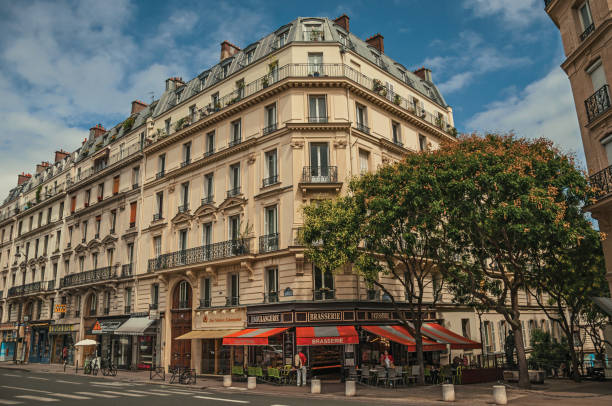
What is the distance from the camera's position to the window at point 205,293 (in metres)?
27.9

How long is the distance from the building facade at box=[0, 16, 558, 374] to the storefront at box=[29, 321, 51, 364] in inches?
104

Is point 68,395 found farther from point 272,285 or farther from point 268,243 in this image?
point 268,243

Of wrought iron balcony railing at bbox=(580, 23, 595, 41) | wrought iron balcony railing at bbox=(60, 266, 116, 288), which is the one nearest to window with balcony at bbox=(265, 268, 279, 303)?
wrought iron balcony railing at bbox=(60, 266, 116, 288)

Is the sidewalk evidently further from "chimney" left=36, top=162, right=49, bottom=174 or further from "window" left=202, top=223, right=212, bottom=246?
"chimney" left=36, top=162, right=49, bottom=174

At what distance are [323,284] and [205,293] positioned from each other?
8483mm

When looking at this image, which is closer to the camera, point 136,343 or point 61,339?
point 136,343

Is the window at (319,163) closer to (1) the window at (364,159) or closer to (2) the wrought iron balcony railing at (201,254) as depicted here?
(1) the window at (364,159)

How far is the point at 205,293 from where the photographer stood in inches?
→ 1110

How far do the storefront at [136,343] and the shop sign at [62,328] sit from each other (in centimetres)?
611

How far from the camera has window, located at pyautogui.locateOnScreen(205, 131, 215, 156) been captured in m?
30.0

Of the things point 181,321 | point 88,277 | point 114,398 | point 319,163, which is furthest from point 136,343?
point 319,163

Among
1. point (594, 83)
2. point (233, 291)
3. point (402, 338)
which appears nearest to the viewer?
point (594, 83)

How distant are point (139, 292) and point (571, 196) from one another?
27186 millimetres

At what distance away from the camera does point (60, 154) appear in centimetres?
5425
